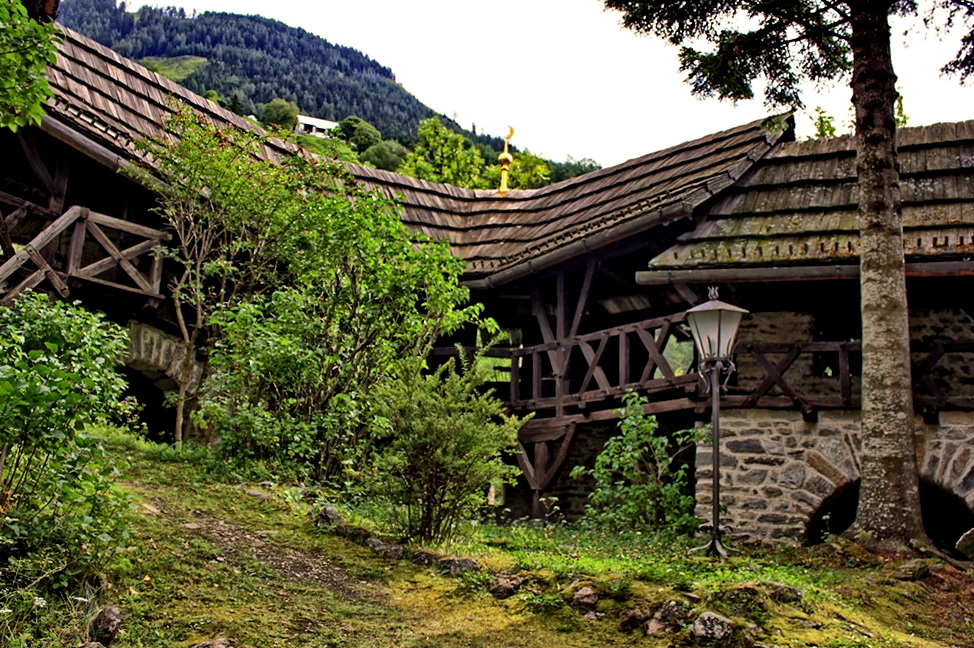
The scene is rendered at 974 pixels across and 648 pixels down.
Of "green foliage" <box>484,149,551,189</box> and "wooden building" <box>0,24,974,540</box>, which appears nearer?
"wooden building" <box>0,24,974,540</box>

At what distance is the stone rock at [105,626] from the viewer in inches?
144

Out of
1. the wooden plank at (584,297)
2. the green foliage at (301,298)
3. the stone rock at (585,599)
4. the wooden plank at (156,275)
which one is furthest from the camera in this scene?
the wooden plank at (584,297)

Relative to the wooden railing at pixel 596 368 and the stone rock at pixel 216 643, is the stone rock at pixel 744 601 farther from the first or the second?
the wooden railing at pixel 596 368

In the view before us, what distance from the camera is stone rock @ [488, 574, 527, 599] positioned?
4.82 m

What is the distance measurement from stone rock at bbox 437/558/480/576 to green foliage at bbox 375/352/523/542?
51cm

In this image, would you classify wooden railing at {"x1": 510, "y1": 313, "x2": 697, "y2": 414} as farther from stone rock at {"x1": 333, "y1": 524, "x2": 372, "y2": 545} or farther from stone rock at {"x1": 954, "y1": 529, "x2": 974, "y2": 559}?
stone rock at {"x1": 333, "y1": 524, "x2": 372, "y2": 545}

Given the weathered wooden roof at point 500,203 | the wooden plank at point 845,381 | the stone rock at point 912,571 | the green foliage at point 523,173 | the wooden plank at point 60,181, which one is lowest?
the stone rock at point 912,571

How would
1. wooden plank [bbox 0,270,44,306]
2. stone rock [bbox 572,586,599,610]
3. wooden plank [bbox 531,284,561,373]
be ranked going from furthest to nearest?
wooden plank [bbox 531,284,561,373]
wooden plank [bbox 0,270,44,306]
stone rock [bbox 572,586,599,610]

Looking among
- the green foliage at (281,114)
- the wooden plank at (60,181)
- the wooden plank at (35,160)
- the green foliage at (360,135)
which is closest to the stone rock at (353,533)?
the wooden plank at (60,181)

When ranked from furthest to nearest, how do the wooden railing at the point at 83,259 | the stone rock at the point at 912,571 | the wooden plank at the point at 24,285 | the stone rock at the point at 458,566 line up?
the wooden railing at the point at 83,259, the wooden plank at the point at 24,285, the stone rock at the point at 912,571, the stone rock at the point at 458,566

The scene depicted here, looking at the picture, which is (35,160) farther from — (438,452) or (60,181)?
(438,452)

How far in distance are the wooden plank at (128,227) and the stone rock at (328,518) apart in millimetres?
5523

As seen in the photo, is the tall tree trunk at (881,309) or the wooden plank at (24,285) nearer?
the tall tree trunk at (881,309)

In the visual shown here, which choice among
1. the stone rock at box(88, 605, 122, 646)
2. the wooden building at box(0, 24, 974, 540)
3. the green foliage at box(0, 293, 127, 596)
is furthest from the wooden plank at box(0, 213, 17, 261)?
the stone rock at box(88, 605, 122, 646)
